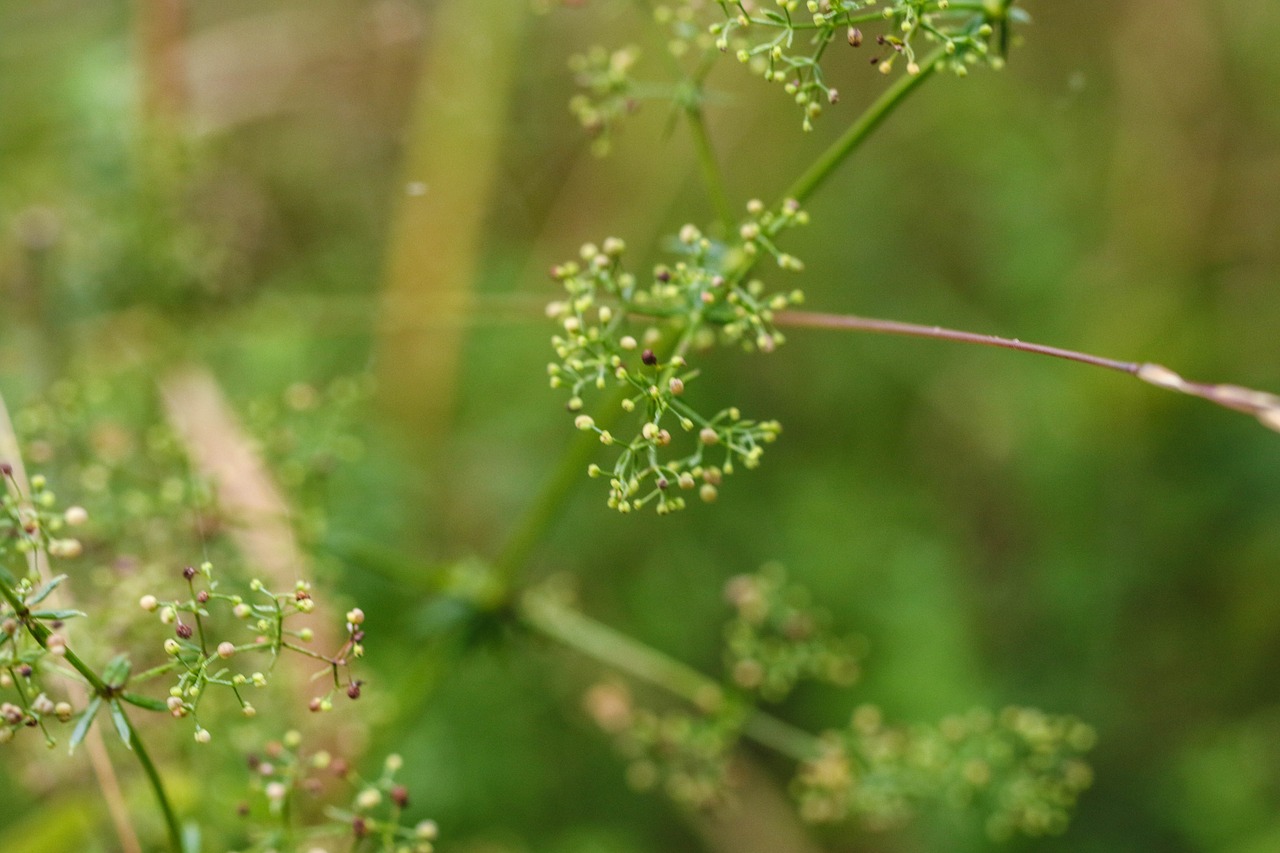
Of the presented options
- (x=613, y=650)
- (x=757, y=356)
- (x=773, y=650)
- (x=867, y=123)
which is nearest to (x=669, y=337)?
(x=867, y=123)

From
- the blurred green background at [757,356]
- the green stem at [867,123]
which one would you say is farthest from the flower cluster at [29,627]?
the blurred green background at [757,356]

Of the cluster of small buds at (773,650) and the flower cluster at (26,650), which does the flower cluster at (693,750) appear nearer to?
the cluster of small buds at (773,650)

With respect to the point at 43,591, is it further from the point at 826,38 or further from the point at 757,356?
the point at 757,356

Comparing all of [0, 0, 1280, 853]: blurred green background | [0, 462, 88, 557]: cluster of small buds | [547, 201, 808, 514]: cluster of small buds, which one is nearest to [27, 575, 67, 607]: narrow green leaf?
[0, 462, 88, 557]: cluster of small buds

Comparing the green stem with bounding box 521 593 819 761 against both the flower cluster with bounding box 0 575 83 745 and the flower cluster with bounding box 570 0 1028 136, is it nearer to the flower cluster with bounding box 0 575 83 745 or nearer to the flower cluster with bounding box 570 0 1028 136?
the flower cluster with bounding box 570 0 1028 136

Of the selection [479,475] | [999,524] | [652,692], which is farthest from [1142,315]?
[479,475]
